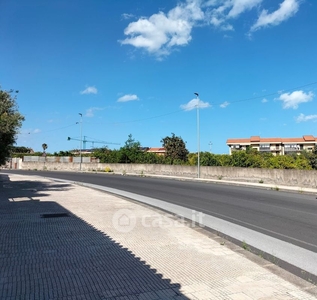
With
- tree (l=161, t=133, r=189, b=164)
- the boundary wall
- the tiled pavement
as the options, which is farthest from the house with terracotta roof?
the tiled pavement

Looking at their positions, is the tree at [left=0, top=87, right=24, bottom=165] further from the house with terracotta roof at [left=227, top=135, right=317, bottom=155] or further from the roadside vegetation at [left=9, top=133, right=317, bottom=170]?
the house with terracotta roof at [left=227, top=135, right=317, bottom=155]

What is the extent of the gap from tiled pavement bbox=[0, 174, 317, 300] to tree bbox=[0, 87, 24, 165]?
8.81 metres

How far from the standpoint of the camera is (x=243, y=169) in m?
27.3

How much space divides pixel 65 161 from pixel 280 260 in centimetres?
5726

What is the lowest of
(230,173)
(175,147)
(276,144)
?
(230,173)

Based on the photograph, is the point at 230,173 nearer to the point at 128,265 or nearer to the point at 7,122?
the point at 7,122

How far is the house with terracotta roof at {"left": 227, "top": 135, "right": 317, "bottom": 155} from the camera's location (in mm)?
107344

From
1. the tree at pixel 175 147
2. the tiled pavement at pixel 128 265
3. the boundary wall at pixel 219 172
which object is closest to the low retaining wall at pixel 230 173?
the boundary wall at pixel 219 172

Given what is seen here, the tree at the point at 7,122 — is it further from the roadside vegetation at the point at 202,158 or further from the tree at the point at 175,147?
the tree at the point at 175,147

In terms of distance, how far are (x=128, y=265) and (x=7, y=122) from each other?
1324 cm

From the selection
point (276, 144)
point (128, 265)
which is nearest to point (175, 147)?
point (276, 144)

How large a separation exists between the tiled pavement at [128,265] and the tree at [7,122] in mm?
8810

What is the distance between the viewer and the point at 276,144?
357 ft

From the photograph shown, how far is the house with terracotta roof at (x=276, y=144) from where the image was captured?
107 meters
